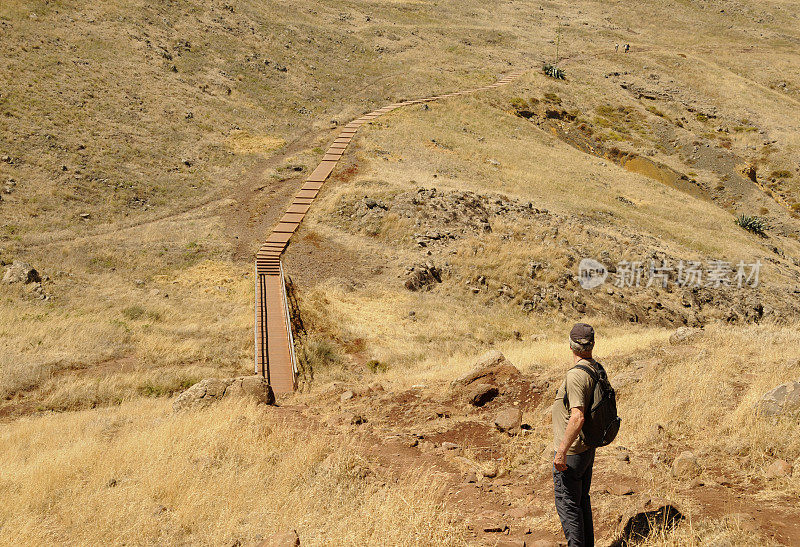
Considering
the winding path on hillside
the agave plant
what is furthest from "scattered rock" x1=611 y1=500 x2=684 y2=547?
the agave plant

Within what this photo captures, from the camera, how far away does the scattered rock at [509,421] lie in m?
8.48

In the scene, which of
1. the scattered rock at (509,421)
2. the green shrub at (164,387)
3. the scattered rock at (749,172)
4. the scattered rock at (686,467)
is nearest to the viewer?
the scattered rock at (686,467)

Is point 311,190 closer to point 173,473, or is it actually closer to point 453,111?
point 453,111

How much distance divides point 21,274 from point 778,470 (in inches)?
776

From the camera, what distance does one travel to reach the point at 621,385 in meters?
9.28

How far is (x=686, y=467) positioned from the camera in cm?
614

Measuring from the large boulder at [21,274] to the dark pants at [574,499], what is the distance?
59.9 feet

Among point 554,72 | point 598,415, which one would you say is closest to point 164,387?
point 598,415

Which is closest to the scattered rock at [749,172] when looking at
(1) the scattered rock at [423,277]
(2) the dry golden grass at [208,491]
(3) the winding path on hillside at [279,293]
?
(3) the winding path on hillside at [279,293]

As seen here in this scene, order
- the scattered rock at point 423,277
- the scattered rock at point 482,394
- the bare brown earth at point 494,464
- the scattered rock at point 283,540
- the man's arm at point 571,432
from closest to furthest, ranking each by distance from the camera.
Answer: the man's arm at point 571,432
the scattered rock at point 283,540
the bare brown earth at point 494,464
the scattered rock at point 482,394
the scattered rock at point 423,277

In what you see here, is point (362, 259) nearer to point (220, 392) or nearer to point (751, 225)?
point (220, 392)

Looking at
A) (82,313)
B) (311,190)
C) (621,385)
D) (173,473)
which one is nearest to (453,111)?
(311,190)

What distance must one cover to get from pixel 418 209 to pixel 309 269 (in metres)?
6.04

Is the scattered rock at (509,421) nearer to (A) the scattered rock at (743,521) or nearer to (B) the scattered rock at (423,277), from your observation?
(A) the scattered rock at (743,521)
